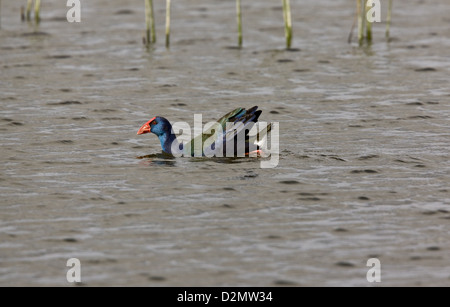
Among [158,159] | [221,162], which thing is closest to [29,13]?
[158,159]

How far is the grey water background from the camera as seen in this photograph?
1055 centimetres

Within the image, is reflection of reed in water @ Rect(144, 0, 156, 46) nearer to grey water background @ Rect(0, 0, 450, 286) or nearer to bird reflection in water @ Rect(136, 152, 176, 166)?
grey water background @ Rect(0, 0, 450, 286)

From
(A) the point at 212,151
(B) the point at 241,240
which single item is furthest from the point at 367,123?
(B) the point at 241,240

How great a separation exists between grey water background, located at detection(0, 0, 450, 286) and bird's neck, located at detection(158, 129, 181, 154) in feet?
0.86

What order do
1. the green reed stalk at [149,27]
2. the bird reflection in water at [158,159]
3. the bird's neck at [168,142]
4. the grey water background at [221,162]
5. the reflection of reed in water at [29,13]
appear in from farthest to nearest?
the reflection of reed in water at [29,13]
the green reed stalk at [149,27]
the bird's neck at [168,142]
the bird reflection in water at [158,159]
the grey water background at [221,162]

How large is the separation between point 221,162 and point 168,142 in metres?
1.05

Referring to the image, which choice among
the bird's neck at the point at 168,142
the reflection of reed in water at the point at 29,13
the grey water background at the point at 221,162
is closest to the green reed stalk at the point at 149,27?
the grey water background at the point at 221,162

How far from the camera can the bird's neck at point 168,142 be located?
15043 mm

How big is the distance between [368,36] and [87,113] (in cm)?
872

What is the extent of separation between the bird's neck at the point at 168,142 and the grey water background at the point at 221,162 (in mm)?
263

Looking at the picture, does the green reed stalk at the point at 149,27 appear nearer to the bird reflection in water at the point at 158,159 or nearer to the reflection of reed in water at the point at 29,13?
the reflection of reed in water at the point at 29,13

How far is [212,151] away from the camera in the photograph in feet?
48.3

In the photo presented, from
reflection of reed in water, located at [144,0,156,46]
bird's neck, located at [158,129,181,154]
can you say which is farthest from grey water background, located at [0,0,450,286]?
reflection of reed in water, located at [144,0,156,46]
